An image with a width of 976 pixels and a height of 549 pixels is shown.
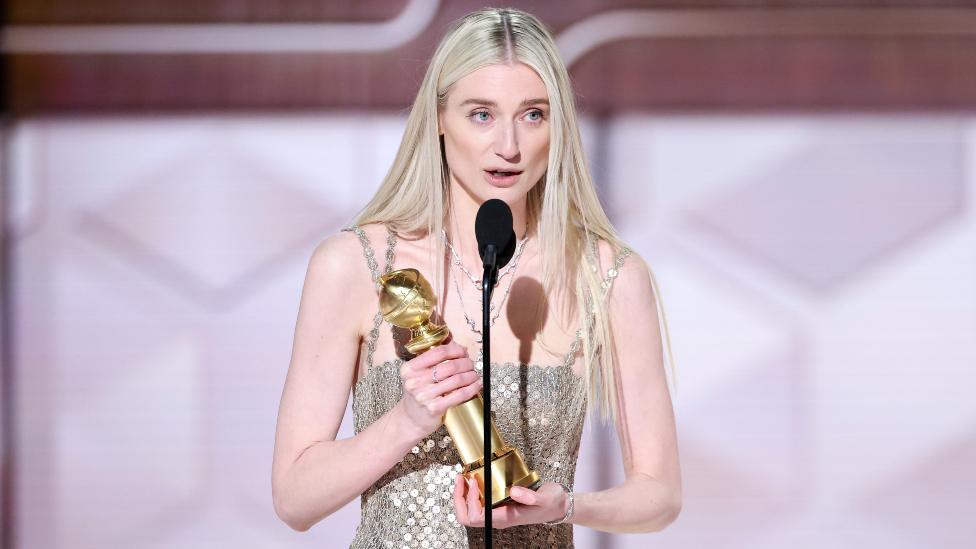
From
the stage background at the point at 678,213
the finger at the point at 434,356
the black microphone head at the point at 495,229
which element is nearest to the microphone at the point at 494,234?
the black microphone head at the point at 495,229

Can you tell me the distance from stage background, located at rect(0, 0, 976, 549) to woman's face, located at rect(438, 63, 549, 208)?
1.66 meters

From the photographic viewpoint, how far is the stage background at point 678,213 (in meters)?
3.28

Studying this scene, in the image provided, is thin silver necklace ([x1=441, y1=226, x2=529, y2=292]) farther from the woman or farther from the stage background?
the stage background

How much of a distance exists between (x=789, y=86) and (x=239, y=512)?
198cm

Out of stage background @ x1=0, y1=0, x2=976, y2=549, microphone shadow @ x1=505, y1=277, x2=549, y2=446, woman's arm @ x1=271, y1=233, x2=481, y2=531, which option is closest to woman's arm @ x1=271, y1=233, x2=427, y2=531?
woman's arm @ x1=271, y1=233, x2=481, y2=531

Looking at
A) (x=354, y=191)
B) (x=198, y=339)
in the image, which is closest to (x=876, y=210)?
(x=354, y=191)

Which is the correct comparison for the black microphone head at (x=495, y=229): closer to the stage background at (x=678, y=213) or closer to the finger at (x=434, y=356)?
the finger at (x=434, y=356)

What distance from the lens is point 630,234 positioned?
10.8 ft

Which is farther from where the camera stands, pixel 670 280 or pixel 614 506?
pixel 670 280

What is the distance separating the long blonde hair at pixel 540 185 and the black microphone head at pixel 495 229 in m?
0.40

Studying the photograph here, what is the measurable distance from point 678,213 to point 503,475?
2.10m

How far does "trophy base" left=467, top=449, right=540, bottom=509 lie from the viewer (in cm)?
129

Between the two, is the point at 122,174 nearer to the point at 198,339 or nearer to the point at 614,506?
the point at 198,339

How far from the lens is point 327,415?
1577 millimetres
